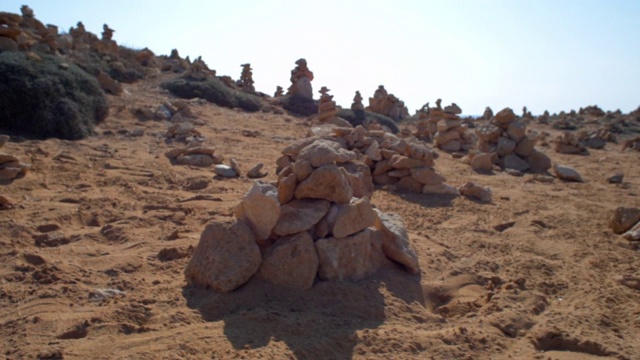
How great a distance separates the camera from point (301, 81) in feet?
62.7

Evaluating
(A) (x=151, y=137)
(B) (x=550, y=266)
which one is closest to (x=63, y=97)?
(A) (x=151, y=137)

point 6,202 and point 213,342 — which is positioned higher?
point 6,202

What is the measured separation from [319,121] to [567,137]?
695 cm

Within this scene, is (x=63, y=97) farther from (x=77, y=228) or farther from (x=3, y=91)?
(x=77, y=228)

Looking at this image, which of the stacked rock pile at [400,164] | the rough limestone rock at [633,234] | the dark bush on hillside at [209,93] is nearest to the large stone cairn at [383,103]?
the dark bush on hillside at [209,93]

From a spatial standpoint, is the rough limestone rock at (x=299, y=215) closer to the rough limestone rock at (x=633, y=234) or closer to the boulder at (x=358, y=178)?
the boulder at (x=358, y=178)

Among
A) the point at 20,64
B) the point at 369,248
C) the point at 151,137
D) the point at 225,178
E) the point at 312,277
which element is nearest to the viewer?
the point at 312,277

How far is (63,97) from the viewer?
901 cm

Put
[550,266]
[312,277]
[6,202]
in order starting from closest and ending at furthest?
[312,277] → [550,266] → [6,202]

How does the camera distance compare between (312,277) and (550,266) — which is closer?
(312,277)

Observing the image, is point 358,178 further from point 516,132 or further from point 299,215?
point 516,132

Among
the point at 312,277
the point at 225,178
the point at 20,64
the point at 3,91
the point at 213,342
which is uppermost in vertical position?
the point at 20,64

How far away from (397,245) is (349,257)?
1.67ft

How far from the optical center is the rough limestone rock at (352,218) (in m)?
3.95
